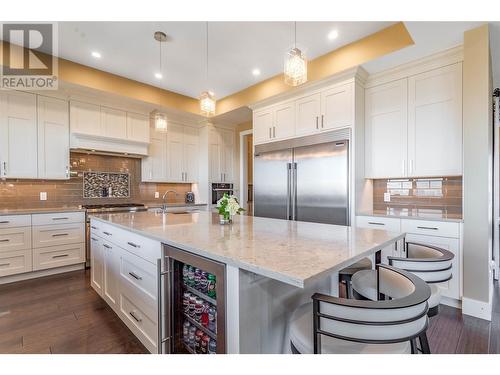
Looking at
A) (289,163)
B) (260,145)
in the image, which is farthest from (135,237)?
(260,145)

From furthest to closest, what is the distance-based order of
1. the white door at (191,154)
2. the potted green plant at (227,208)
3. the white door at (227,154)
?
the white door at (227,154), the white door at (191,154), the potted green plant at (227,208)

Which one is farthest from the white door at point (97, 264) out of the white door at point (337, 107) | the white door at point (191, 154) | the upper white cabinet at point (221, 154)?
the white door at point (337, 107)

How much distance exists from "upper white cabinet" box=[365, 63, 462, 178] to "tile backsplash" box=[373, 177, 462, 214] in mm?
277

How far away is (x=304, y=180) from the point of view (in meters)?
3.41

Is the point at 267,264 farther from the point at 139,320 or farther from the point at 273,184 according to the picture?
the point at 273,184

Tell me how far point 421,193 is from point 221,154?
11.8ft

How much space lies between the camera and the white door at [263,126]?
3.93 m

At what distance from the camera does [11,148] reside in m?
3.22

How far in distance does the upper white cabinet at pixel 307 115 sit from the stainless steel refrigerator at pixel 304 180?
14cm

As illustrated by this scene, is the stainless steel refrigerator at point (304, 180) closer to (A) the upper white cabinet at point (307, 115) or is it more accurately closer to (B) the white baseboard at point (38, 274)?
(A) the upper white cabinet at point (307, 115)

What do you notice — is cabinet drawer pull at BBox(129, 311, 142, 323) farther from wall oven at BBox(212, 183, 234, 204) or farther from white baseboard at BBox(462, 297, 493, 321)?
wall oven at BBox(212, 183, 234, 204)

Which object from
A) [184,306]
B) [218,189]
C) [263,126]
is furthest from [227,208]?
[218,189]

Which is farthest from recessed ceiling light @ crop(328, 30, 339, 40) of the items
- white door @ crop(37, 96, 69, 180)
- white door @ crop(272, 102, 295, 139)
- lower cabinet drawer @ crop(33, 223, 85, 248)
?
lower cabinet drawer @ crop(33, 223, 85, 248)

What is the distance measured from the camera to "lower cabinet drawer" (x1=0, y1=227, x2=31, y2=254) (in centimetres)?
299
